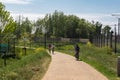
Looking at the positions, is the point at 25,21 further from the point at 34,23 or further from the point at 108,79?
the point at 108,79

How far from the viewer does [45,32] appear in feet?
378

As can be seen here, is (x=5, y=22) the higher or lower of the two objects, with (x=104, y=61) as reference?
higher

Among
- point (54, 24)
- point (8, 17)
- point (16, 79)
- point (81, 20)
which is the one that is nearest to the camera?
point (16, 79)

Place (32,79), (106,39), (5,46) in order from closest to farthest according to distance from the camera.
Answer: (32,79) → (5,46) → (106,39)

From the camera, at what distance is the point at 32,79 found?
1848 cm

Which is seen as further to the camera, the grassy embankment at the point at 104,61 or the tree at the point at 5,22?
the tree at the point at 5,22

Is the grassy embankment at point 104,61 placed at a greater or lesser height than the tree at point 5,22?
lesser

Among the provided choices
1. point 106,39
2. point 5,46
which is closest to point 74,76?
point 5,46

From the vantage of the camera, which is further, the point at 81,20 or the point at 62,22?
the point at 81,20

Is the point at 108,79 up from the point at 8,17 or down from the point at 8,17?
down

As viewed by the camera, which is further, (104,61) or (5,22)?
(5,22)

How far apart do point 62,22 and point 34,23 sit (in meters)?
9.82

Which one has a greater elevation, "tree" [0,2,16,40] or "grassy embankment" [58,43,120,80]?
"tree" [0,2,16,40]

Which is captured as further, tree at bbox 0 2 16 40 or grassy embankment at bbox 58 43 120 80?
tree at bbox 0 2 16 40
